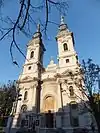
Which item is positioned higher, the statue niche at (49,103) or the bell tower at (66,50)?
the bell tower at (66,50)

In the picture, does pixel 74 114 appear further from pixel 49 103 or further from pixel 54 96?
pixel 49 103

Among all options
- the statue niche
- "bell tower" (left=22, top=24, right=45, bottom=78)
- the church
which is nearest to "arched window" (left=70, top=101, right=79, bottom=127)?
the church

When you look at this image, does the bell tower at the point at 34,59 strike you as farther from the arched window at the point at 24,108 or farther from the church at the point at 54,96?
the arched window at the point at 24,108

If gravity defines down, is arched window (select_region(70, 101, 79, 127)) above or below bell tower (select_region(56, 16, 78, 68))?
below

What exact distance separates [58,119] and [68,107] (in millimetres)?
2896

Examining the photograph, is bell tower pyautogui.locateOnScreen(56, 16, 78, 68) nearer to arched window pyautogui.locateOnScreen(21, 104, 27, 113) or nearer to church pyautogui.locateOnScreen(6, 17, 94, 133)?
church pyautogui.locateOnScreen(6, 17, 94, 133)

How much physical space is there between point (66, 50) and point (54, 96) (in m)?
12.5

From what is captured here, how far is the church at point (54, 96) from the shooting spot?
92.2ft

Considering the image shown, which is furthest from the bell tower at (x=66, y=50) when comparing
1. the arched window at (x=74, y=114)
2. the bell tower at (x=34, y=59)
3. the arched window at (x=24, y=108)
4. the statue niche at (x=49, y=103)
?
the arched window at (x=24, y=108)

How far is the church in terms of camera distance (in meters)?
28.1

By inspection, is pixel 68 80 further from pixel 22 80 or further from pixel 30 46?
pixel 30 46

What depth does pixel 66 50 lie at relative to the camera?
39219mm

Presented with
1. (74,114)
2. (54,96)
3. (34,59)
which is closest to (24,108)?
(54,96)

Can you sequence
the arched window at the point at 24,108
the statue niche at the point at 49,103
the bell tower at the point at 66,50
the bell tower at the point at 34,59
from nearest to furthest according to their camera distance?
the statue niche at the point at 49,103, the arched window at the point at 24,108, the bell tower at the point at 66,50, the bell tower at the point at 34,59
